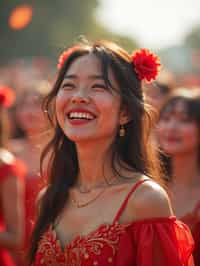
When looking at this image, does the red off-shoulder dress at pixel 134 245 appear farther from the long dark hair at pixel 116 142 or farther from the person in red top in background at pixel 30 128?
the person in red top in background at pixel 30 128

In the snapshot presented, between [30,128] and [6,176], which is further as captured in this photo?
[30,128]

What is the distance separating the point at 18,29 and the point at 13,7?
311 centimetres

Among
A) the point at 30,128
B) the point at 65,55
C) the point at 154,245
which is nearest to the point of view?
the point at 154,245

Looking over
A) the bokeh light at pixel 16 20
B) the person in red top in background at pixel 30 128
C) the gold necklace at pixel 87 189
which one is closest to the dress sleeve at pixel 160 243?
the gold necklace at pixel 87 189

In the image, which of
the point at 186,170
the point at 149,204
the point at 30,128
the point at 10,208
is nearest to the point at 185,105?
the point at 186,170

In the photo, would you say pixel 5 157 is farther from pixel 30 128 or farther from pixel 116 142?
pixel 30 128

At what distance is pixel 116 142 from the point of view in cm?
411

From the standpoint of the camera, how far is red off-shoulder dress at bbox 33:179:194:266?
3570mm

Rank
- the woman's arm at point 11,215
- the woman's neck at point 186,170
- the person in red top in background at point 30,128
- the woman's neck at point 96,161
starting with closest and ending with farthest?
the woman's neck at point 96,161 < the woman's arm at point 11,215 < the woman's neck at point 186,170 < the person in red top in background at point 30,128

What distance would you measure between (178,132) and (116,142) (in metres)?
1.56

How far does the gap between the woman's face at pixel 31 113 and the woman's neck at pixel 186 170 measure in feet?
8.36

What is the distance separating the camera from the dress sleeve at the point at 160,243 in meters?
3.56

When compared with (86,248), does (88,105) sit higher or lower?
higher

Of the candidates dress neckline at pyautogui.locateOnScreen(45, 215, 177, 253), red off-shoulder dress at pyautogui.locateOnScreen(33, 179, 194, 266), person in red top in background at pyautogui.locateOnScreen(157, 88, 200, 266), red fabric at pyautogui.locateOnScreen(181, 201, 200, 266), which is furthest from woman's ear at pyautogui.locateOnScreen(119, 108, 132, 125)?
person in red top in background at pyautogui.locateOnScreen(157, 88, 200, 266)
